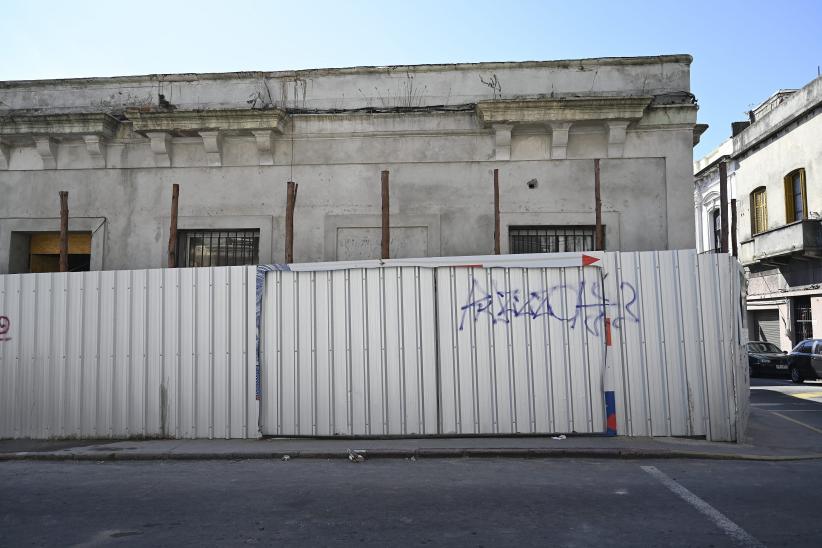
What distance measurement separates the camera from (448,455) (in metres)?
7.82

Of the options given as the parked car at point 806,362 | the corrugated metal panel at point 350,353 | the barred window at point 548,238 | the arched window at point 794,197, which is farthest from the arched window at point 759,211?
the corrugated metal panel at point 350,353

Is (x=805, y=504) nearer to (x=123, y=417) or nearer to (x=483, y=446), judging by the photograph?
(x=483, y=446)

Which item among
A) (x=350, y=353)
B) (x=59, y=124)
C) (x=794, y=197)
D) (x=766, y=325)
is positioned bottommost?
(x=350, y=353)

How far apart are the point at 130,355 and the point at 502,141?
696 cm

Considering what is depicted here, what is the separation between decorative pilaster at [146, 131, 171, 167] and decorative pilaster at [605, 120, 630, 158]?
7873 mm

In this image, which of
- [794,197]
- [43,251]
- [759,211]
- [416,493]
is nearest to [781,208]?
[794,197]

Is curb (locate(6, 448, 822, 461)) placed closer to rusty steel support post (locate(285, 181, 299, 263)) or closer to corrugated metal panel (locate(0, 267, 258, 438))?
corrugated metal panel (locate(0, 267, 258, 438))

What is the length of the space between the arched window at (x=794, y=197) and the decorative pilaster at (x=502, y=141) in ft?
62.8

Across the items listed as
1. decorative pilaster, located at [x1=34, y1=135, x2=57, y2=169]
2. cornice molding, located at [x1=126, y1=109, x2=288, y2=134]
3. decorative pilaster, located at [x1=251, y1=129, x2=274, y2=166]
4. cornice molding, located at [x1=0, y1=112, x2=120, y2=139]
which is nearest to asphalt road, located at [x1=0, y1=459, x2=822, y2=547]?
decorative pilaster, located at [x1=251, y1=129, x2=274, y2=166]

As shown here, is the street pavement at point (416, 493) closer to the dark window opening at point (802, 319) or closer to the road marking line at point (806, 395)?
the road marking line at point (806, 395)

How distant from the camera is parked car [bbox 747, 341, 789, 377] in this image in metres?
21.6

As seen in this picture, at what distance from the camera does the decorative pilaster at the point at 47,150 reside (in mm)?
Result: 11655

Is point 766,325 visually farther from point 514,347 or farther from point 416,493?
point 416,493

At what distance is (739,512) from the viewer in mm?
5332
